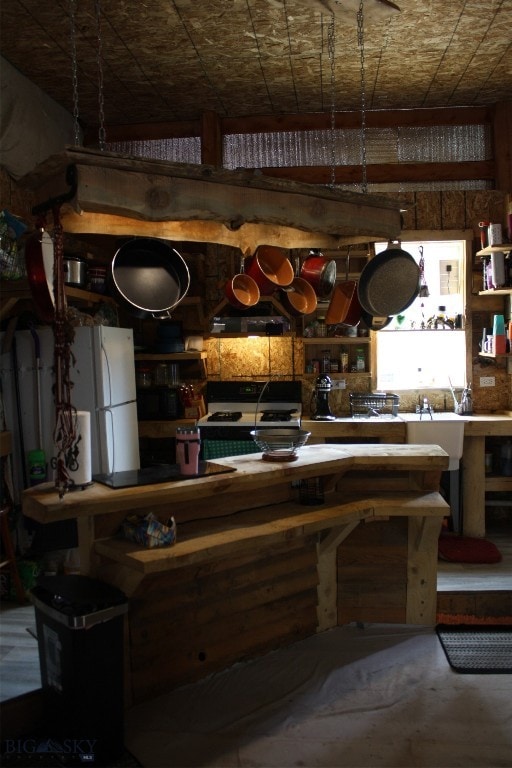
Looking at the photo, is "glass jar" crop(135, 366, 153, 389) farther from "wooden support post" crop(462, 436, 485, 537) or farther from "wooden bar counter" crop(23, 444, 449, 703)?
"wooden support post" crop(462, 436, 485, 537)

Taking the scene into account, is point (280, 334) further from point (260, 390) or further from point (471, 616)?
point (471, 616)

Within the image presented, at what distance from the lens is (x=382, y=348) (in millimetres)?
5605

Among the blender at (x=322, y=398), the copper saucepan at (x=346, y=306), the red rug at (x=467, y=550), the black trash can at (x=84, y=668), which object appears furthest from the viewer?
the blender at (x=322, y=398)

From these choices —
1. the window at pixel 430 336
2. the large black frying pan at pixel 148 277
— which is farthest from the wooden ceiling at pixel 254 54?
the large black frying pan at pixel 148 277

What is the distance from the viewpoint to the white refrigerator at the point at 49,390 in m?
4.12

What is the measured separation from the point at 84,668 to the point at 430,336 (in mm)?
4092

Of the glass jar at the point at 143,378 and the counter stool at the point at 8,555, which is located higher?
the glass jar at the point at 143,378

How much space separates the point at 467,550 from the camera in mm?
4578

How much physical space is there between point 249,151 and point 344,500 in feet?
11.4

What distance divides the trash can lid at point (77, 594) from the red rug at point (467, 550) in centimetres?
272

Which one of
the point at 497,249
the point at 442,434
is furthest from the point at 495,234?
the point at 442,434

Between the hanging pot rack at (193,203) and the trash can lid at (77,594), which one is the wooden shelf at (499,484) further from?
the trash can lid at (77,594)

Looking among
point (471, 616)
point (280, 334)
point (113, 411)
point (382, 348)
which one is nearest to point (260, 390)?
point (280, 334)

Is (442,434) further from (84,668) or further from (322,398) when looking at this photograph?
(84,668)
